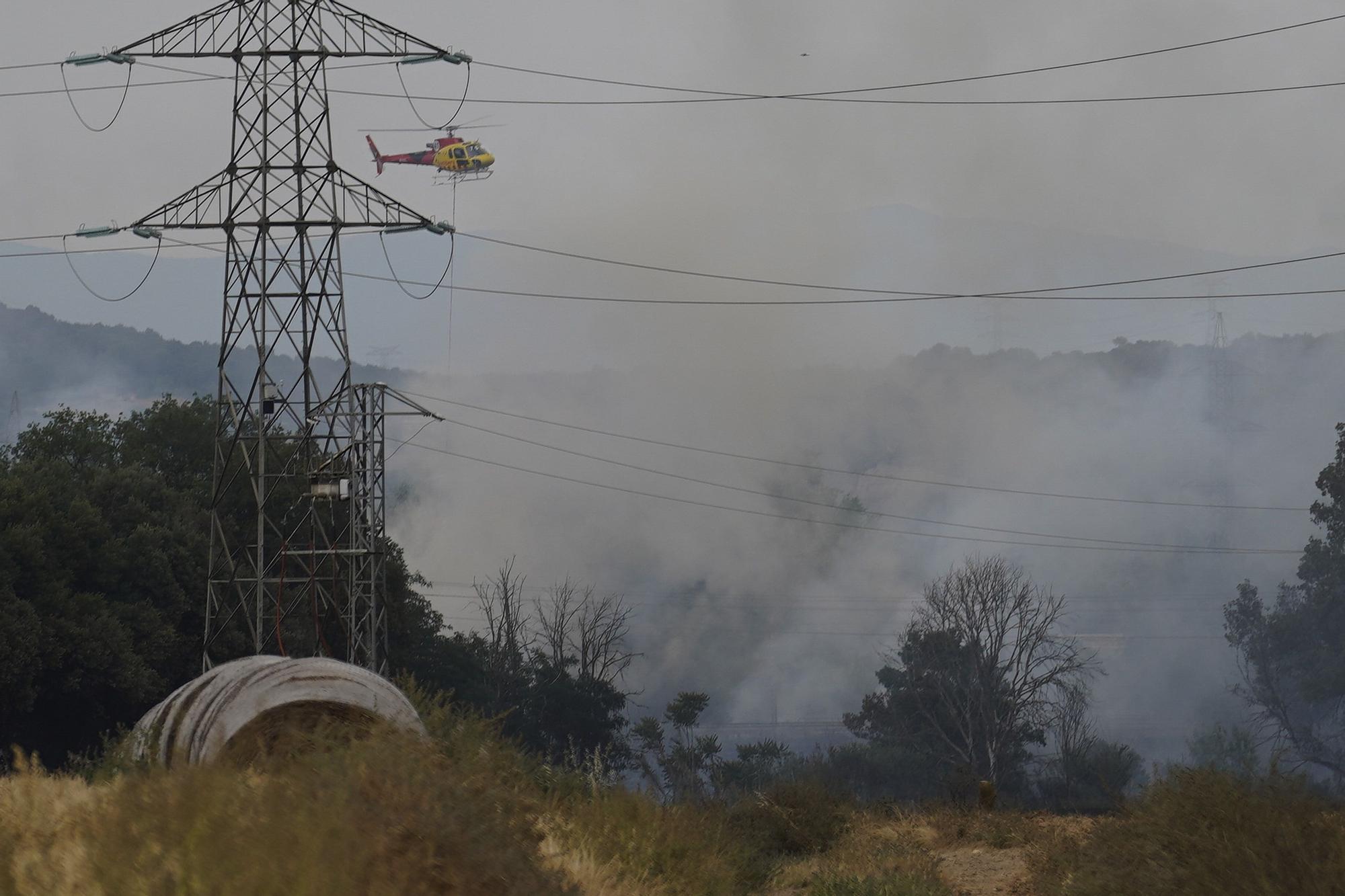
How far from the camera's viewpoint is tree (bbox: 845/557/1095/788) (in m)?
80.8

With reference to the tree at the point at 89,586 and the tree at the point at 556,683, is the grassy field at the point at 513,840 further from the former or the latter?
the tree at the point at 556,683

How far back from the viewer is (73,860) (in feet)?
25.0

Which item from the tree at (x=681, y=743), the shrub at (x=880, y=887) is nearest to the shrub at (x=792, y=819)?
the shrub at (x=880, y=887)

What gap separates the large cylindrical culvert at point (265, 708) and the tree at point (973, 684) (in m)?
65.9

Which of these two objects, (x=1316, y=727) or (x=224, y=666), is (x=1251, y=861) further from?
(x=1316, y=727)

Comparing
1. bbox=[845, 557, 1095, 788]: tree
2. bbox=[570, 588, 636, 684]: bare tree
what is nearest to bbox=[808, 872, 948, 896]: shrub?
bbox=[845, 557, 1095, 788]: tree

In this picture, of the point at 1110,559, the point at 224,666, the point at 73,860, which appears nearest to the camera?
the point at 73,860

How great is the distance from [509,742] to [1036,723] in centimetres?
7477

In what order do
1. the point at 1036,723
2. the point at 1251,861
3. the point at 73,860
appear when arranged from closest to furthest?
the point at 73,860, the point at 1251,861, the point at 1036,723

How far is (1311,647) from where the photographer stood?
93.7 meters

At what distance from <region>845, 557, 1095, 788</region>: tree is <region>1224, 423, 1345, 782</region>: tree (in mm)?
14460

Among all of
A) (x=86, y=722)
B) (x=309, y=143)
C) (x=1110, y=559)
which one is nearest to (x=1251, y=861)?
(x=309, y=143)

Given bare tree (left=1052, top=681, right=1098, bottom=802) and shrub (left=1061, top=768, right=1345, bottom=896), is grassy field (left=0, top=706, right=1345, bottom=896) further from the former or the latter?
bare tree (left=1052, top=681, right=1098, bottom=802)

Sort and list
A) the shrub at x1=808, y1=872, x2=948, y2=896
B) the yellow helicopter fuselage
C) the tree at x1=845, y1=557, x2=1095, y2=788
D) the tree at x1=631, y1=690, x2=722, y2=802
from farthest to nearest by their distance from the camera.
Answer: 1. the yellow helicopter fuselage
2. the tree at x1=845, y1=557, x2=1095, y2=788
3. the tree at x1=631, y1=690, x2=722, y2=802
4. the shrub at x1=808, y1=872, x2=948, y2=896
